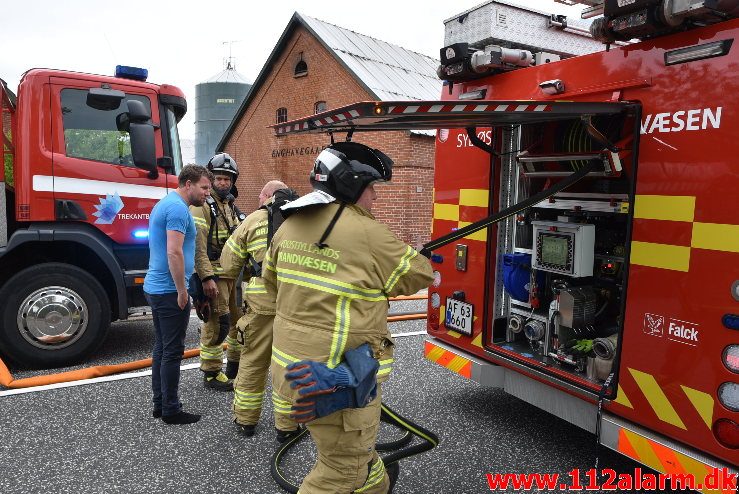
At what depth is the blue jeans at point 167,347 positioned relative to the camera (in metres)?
3.77

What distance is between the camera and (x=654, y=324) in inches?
110

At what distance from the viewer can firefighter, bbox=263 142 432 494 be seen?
224 cm

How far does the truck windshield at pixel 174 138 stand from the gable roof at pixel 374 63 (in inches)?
332

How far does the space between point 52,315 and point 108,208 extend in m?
1.09

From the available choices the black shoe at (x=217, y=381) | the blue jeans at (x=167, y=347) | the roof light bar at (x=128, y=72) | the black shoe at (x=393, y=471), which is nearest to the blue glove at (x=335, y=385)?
the black shoe at (x=393, y=471)

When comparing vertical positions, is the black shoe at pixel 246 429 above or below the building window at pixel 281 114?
below

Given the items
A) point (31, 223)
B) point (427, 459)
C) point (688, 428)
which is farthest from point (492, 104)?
point (31, 223)

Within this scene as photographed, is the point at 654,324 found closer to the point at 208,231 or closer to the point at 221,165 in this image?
the point at 208,231

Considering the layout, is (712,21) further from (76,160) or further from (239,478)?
(76,160)

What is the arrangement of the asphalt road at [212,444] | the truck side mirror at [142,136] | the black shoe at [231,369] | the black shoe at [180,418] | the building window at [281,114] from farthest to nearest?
the building window at [281,114], the truck side mirror at [142,136], the black shoe at [231,369], the black shoe at [180,418], the asphalt road at [212,444]

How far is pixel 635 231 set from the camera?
9.43 feet

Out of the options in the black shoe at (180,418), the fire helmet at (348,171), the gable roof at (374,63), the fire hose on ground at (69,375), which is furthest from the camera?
the gable roof at (374,63)

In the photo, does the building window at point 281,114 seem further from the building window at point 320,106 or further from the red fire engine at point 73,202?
the red fire engine at point 73,202

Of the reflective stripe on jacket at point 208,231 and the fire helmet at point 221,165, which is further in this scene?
the fire helmet at point 221,165
